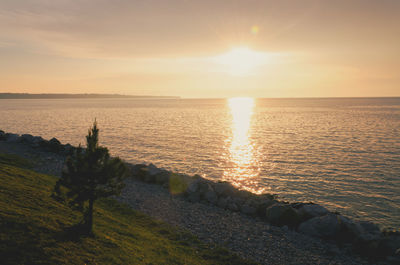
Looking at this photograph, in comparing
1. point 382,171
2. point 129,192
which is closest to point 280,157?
→ point 382,171

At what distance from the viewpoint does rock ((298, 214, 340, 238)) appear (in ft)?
69.6

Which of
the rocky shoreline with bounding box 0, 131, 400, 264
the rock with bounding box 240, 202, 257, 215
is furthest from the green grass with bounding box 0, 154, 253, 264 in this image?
the rock with bounding box 240, 202, 257, 215

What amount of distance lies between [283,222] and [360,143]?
5058 cm

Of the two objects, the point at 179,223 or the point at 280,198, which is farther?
the point at 280,198

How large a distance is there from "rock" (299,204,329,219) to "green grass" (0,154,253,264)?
988 cm

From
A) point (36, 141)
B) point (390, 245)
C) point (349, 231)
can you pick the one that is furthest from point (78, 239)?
point (36, 141)

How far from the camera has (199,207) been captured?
26.7 meters

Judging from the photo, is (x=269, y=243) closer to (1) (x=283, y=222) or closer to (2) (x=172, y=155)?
(1) (x=283, y=222)

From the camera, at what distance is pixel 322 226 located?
2159 cm

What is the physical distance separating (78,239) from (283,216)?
1761 centimetres

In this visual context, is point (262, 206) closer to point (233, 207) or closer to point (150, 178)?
point (233, 207)

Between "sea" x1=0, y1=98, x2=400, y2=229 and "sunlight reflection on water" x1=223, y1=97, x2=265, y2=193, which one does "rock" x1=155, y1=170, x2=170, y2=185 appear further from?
"sunlight reflection on water" x1=223, y1=97, x2=265, y2=193

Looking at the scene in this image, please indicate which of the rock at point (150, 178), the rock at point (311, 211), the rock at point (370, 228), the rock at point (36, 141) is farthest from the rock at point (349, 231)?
the rock at point (36, 141)

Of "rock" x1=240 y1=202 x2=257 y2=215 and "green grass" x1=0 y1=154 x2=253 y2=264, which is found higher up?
"green grass" x1=0 y1=154 x2=253 y2=264
